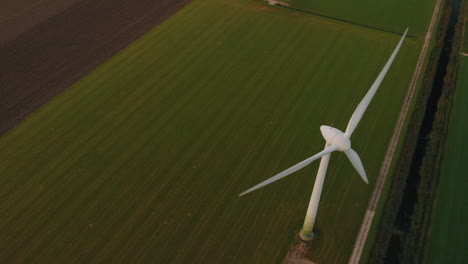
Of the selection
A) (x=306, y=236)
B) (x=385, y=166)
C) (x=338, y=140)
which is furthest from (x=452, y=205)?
(x=338, y=140)

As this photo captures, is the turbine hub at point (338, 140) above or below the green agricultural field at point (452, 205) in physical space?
below

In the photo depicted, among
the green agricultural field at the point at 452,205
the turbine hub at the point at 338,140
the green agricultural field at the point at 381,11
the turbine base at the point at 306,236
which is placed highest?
the green agricultural field at the point at 381,11

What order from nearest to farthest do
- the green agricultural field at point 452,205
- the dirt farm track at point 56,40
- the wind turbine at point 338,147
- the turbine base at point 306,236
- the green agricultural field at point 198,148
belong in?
the wind turbine at point 338,147 < the green agricultural field at point 452,205 < the turbine base at point 306,236 < the green agricultural field at point 198,148 < the dirt farm track at point 56,40

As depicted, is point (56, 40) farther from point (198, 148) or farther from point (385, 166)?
point (385, 166)

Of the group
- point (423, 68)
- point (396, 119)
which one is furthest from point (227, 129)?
point (423, 68)

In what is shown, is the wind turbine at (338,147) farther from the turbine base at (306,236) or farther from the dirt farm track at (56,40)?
the dirt farm track at (56,40)

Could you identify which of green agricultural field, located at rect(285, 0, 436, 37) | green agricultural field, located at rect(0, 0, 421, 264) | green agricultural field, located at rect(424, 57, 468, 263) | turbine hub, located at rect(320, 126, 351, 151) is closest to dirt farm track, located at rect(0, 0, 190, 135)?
green agricultural field, located at rect(0, 0, 421, 264)

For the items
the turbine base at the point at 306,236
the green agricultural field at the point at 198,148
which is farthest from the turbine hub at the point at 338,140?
the green agricultural field at the point at 198,148

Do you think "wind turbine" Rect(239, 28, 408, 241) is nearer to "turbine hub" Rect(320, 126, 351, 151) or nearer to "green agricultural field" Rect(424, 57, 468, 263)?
"turbine hub" Rect(320, 126, 351, 151)
